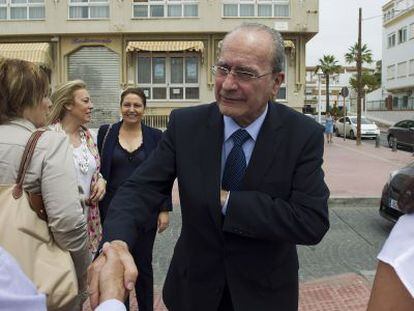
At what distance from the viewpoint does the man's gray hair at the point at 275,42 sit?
233 centimetres

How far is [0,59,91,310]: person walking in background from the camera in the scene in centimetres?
261

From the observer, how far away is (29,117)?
2.79 metres

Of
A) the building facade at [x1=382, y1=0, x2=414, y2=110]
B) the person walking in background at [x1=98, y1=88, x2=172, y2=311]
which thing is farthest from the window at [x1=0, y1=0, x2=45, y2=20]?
the building facade at [x1=382, y1=0, x2=414, y2=110]

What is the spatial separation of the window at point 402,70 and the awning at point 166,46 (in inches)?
1402

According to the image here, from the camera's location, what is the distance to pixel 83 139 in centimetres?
435

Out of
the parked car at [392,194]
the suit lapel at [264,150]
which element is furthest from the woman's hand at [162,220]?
the parked car at [392,194]

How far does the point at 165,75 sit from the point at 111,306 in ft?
88.3

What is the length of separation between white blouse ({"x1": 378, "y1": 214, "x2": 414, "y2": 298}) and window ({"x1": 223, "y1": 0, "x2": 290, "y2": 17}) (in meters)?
27.2

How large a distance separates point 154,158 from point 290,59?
2518 centimetres

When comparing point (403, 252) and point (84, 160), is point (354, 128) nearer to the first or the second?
point (84, 160)

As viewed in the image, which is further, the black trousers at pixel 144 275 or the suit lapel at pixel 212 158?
the black trousers at pixel 144 275

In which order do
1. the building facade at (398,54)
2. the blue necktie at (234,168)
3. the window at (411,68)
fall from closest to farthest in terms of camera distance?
the blue necktie at (234,168) → the window at (411,68) → the building facade at (398,54)

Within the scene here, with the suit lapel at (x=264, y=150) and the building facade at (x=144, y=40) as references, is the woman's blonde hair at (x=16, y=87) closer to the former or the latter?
the suit lapel at (x=264, y=150)

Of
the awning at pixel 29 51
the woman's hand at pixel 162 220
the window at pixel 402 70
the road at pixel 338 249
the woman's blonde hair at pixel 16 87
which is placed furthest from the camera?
the window at pixel 402 70
